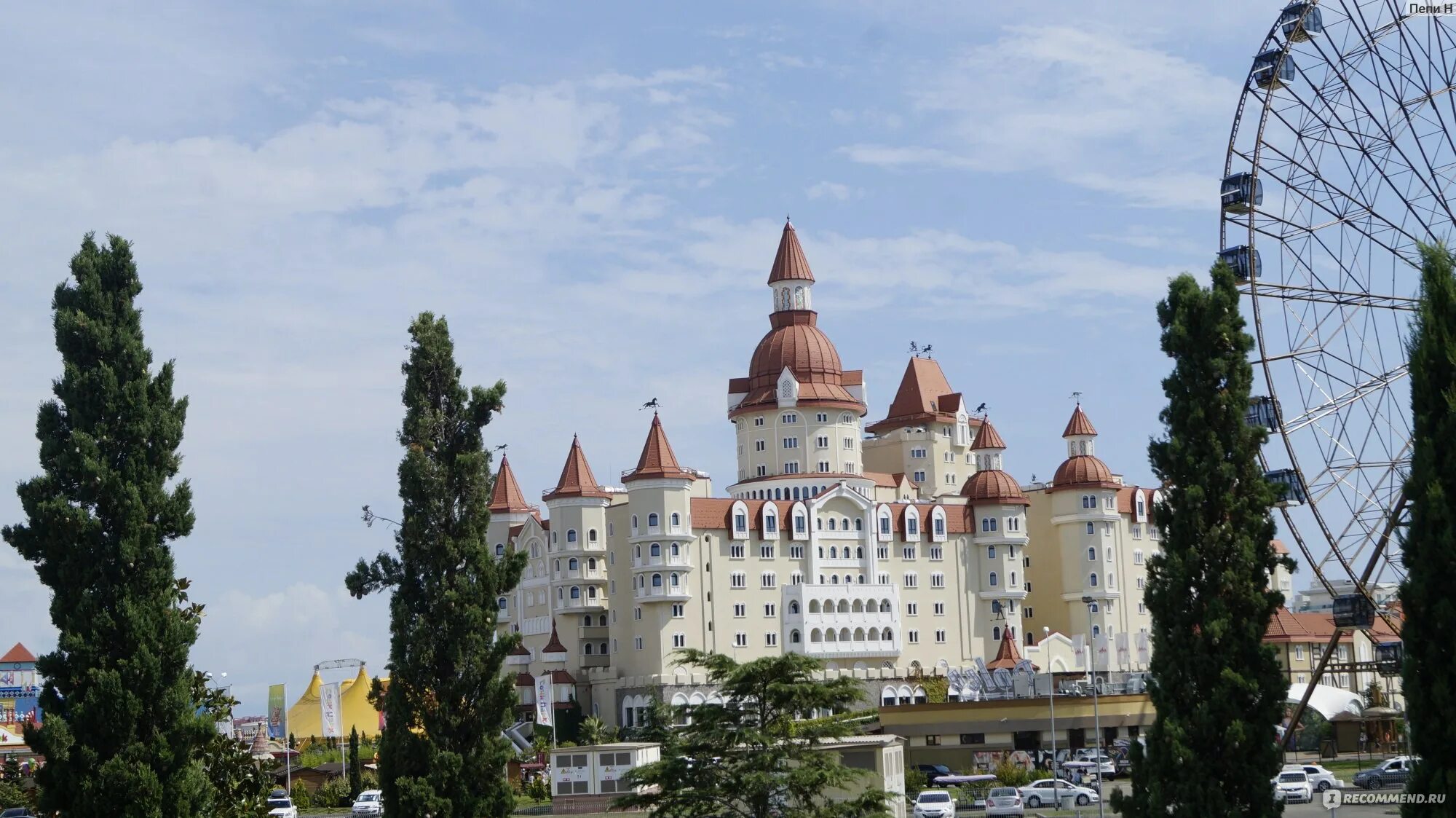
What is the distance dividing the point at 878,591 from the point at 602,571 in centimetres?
2000

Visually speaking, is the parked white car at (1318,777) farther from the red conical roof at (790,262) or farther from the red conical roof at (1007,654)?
the red conical roof at (790,262)

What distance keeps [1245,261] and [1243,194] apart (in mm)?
1881

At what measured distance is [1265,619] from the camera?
3009cm

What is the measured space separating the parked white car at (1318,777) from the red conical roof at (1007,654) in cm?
5040

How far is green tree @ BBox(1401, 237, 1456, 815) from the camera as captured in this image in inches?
938

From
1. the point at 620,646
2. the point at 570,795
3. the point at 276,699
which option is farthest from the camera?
the point at 620,646

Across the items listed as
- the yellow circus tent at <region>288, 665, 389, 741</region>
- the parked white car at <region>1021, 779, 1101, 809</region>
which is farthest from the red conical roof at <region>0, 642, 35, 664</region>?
the parked white car at <region>1021, 779, 1101, 809</region>

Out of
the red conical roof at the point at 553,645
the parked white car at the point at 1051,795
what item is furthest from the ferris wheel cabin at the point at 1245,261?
the red conical roof at the point at 553,645

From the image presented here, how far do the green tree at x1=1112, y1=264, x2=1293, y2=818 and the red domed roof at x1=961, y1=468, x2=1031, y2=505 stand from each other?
4063 inches

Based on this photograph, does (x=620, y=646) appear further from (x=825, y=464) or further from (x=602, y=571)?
(x=825, y=464)

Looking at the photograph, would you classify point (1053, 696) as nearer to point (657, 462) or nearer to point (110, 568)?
point (657, 462)

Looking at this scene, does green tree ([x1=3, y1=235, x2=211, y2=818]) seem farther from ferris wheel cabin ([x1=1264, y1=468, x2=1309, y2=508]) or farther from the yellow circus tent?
the yellow circus tent

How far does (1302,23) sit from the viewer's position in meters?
47.3

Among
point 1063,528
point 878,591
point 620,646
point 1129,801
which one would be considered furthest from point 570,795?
point 1063,528
